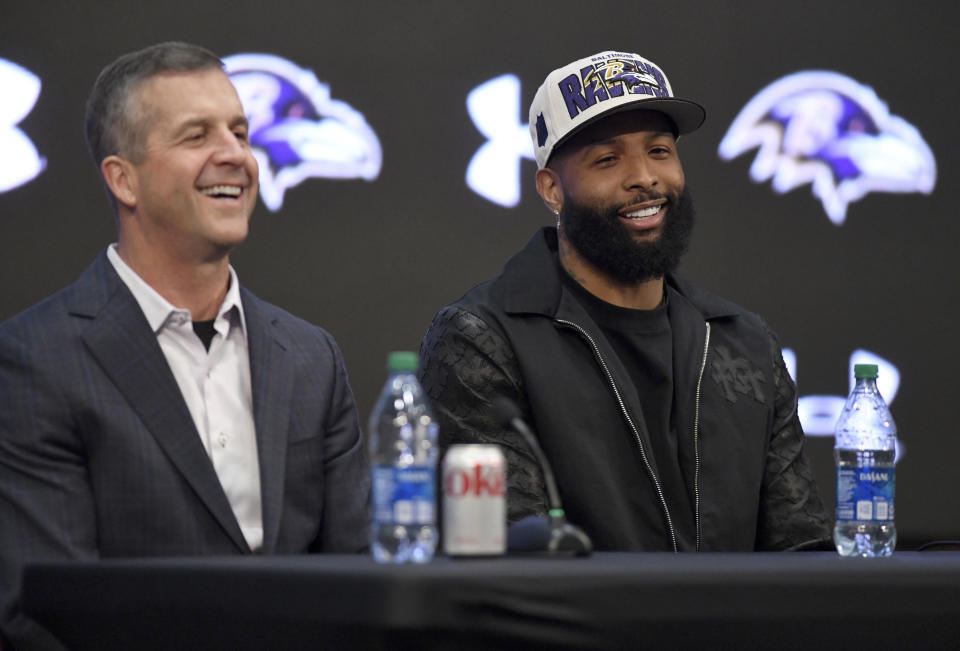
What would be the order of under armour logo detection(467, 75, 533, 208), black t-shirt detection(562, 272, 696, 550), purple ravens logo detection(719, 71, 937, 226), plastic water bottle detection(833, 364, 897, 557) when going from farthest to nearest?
1. purple ravens logo detection(719, 71, 937, 226)
2. under armour logo detection(467, 75, 533, 208)
3. black t-shirt detection(562, 272, 696, 550)
4. plastic water bottle detection(833, 364, 897, 557)

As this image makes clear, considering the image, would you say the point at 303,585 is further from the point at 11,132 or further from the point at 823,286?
the point at 823,286

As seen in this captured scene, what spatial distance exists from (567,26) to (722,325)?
1.36 metres

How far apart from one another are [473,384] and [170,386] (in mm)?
741

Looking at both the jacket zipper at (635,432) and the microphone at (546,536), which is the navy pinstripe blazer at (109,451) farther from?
the jacket zipper at (635,432)

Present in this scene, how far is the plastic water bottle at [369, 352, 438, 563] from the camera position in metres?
1.48

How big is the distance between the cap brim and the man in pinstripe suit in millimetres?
788

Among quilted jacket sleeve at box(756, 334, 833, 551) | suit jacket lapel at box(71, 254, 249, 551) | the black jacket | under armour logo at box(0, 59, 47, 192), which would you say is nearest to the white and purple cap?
the black jacket

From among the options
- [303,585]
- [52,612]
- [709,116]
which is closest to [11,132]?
[709,116]

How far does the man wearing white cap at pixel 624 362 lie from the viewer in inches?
100

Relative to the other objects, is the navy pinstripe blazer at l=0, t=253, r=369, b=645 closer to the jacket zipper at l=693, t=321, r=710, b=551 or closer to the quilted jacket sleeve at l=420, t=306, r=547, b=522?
the quilted jacket sleeve at l=420, t=306, r=547, b=522

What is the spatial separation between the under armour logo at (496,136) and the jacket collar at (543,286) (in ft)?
2.77

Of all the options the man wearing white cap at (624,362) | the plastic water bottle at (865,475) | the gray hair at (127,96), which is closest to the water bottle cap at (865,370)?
the plastic water bottle at (865,475)

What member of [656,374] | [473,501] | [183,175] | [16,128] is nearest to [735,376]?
[656,374]

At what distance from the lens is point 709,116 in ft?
12.8
